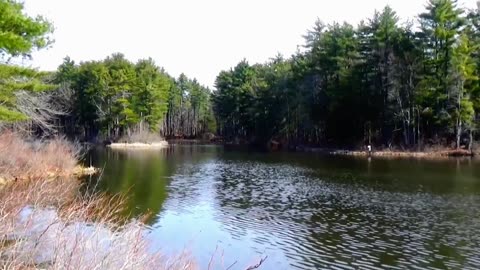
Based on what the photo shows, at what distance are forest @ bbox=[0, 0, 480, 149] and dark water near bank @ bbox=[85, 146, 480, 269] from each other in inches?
281

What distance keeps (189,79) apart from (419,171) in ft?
255

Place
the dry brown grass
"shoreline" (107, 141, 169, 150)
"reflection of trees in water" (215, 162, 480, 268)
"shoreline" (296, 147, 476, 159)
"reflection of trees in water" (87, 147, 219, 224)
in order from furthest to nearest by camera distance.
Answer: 1. "shoreline" (107, 141, 169, 150)
2. "shoreline" (296, 147, 476, 159)
3. the dry brown grass
4. "reflection of trees in water" (87, 147, 219, 224)
5. "reflection of trees in water" (215, 162, 480, 268)

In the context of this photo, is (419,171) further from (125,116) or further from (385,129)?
(125,116)

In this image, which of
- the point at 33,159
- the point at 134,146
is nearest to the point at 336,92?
the point at 134,146

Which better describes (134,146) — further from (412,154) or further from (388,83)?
(412,154)

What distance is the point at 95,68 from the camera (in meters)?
64.9

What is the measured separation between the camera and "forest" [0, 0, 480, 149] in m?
41.9

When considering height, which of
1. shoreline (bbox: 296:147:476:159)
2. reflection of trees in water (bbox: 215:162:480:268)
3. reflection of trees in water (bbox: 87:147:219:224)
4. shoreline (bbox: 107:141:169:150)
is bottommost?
Answer: reflection of trees in water (bbox: 215:162:480:268)

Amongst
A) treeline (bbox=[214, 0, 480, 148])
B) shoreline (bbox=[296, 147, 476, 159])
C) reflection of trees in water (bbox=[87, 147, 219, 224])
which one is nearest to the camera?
reflection of trees in water (bbox=[87, 147, 219, 224])

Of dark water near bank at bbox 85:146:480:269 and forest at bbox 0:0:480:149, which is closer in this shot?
dark water near bank at bbox 85:146:480:269

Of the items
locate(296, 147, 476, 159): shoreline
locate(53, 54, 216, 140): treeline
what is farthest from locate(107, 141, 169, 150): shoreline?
locate(296, 147, 476, 159): shoreline

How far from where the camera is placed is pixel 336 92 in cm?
5006

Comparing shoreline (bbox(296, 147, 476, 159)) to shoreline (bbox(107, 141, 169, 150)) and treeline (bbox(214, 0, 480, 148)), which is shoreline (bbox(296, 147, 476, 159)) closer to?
treeline (bbox(214, 0, 480, 148))

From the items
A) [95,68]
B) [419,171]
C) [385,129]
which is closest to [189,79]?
[95,68]
